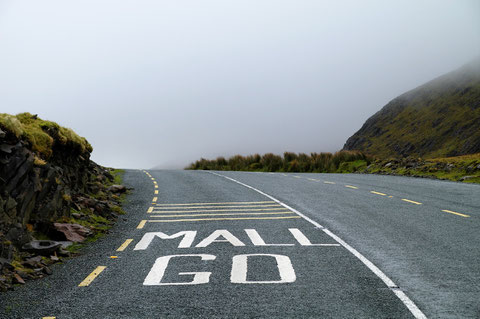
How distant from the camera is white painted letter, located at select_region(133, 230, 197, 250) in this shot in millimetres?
9618

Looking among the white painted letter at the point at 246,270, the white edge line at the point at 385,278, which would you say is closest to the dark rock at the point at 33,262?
the white painted letter at the point at 246,270

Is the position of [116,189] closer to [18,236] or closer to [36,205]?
[36,205]

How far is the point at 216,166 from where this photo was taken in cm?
4797

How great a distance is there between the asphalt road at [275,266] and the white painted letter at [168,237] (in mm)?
32

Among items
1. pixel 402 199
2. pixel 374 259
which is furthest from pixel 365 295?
pixel 402 199

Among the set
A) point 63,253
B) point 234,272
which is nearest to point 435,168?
point 234,272

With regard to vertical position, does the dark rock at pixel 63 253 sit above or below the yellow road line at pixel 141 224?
below

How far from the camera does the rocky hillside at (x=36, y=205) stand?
8.28 m

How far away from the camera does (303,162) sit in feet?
136

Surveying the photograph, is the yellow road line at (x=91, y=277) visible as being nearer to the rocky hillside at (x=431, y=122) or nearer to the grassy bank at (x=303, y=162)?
the grassy bank at (x=303, y=162)

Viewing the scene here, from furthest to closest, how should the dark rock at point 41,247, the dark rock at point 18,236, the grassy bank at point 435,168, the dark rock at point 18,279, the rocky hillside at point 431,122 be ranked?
the rocky hillside at point 431,122
the grassy bank at point 435,168
the dark rock at point 41,247
the dark rock at point 18,236
the dark rock at point 18,279

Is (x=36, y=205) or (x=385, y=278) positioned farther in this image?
(x=36, y=205)

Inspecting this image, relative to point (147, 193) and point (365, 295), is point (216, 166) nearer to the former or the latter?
point (147, 193)

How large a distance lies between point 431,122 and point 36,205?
127 meters
